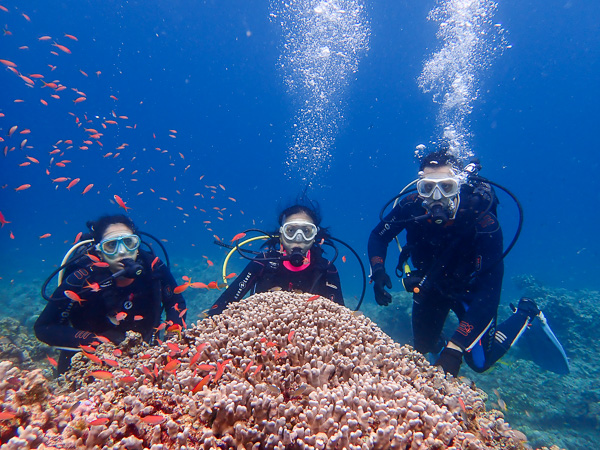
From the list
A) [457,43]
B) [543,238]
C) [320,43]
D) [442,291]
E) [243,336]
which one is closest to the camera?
[243,336]

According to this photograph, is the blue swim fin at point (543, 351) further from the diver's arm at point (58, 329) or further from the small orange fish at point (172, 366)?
the diver's arm at point (58, 329)

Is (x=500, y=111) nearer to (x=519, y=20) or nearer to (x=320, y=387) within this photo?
(x=519, y=20)

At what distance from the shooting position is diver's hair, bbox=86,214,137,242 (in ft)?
15.7

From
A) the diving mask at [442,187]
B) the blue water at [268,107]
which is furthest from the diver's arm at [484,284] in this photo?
the blue water at [268,107]

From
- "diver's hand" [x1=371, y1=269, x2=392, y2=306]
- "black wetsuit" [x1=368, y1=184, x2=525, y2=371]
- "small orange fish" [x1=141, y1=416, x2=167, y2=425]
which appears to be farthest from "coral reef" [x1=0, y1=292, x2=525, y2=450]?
"black wetsuit" [x1=368, y1=184, x2=525, y2=371]

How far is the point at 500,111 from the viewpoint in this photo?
60969 millimetres

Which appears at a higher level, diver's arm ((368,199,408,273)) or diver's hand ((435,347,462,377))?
diver's arm ((368,199,408,273))

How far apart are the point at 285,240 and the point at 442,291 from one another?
2939 mm

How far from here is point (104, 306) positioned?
4.52 meters

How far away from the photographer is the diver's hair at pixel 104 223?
477cm

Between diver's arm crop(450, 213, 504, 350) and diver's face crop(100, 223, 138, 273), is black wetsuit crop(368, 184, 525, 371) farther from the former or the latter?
diver's face crop(100, 223, 138, 273)

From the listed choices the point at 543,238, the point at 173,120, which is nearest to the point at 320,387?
the point at 173,120

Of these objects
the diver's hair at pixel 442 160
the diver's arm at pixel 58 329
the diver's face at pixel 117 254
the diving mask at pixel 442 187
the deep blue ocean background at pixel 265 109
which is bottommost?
the diver's arm at pixel 58 329

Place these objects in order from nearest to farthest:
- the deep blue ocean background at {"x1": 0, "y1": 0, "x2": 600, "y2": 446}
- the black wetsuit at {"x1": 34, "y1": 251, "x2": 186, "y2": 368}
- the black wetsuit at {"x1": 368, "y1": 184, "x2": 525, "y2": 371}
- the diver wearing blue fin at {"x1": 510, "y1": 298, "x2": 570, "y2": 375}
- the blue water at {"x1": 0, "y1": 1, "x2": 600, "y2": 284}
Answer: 1. the black wetsuit at {"x1": 34, "y1": 251, "x2": 186, "y2": 368}
2. the black wetsuit at {"x1": 368, "y1": 184, "x2": 525, "y2": 371}
3. the diver wearing blue fin at {"x1": 510, "y1": 298, "x2": 570, "y2": 375}
4. the deep blue ocean background at {"x1": 0, "y1": 0, "x2": 600, "y2": 446}
5. the blue water at {"x1": 0, "y1": 1, "x2": 600, "y2": 284}
